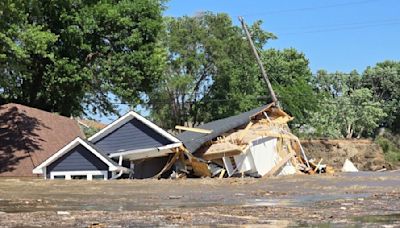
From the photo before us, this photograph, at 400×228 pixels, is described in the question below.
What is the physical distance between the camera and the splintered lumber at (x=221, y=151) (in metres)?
31.3

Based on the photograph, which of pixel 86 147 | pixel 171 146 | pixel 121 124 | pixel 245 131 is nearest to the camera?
pixel 86 147

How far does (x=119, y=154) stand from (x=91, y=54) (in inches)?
300

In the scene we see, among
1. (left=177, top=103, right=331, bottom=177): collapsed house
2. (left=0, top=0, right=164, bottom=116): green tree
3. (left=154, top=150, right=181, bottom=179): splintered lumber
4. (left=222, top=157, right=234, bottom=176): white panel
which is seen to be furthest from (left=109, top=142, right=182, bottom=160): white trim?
(left=0, top=0, right=164, bottom=116): green tree

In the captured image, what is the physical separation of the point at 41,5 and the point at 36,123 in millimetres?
6917

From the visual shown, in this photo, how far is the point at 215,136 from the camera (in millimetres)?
32750

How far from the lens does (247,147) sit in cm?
3198

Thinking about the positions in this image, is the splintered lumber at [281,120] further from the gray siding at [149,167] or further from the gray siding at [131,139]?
the gray siding at [131,139]

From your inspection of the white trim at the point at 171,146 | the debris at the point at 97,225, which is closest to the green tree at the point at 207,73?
the white trim at the point at 171,146

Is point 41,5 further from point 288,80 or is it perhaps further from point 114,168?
point 288,80

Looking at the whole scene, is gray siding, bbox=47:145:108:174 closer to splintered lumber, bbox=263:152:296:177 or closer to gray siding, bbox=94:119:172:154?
gray siding, bbox=94:119:172:154

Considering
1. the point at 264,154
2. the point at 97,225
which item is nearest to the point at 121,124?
the point at 264,154

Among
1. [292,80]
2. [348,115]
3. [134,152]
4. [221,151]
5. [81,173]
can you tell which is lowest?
[81,173]

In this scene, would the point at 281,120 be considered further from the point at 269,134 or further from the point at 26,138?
the point at 26,138

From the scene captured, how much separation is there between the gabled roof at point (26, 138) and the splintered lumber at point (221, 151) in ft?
28.4
